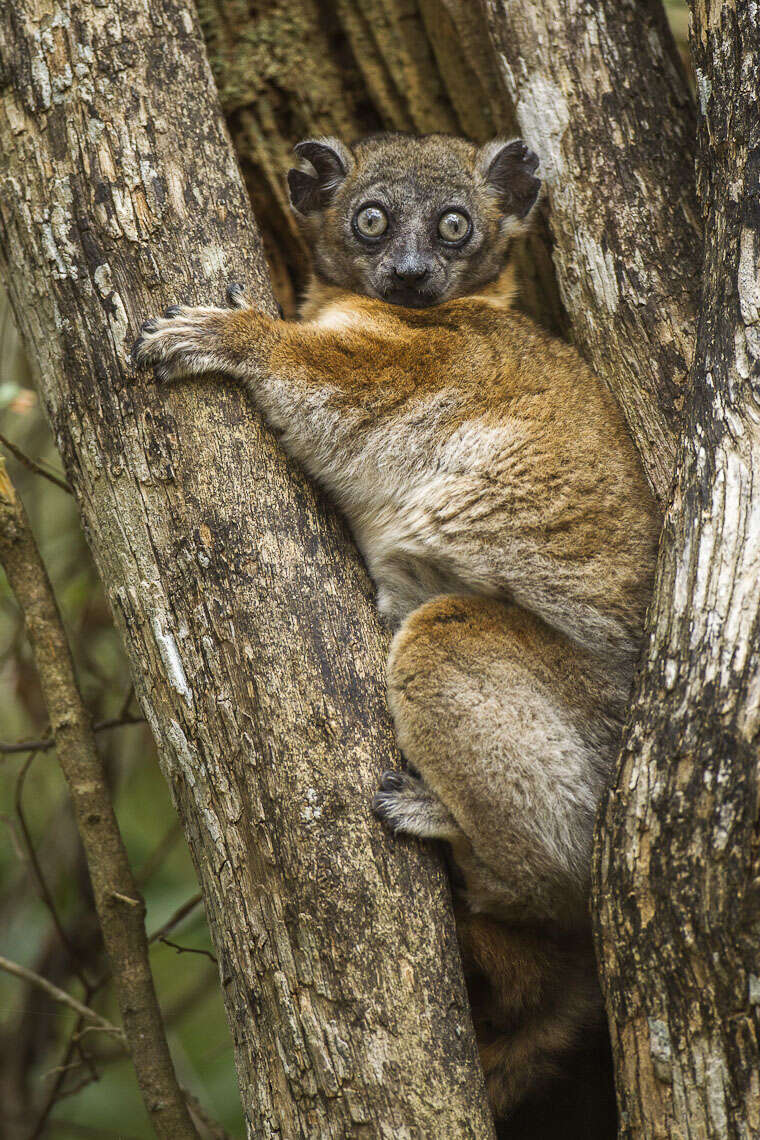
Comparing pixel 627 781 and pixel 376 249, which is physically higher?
pixel 376 249

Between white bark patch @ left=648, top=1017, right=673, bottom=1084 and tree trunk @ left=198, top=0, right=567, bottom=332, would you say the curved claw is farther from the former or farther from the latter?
white bark patch @ left=648, top=1017, right=673, bottom=1084

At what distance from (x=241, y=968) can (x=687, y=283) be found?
3.35 m

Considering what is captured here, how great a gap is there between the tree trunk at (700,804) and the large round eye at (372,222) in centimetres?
184

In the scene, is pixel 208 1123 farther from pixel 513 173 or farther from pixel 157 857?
pixel 513 173

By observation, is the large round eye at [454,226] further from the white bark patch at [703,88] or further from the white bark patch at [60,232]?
the white bark patch at [60,232]

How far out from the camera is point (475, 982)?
3709mm

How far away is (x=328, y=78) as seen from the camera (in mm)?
5613

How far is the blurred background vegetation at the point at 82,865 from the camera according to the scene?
5.34 meters

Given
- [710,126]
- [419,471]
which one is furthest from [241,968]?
[710,126]

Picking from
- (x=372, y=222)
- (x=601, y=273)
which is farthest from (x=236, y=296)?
(x=601, y=273)

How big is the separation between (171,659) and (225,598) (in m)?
0.28

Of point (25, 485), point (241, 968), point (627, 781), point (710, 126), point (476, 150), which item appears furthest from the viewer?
point (25, 485)

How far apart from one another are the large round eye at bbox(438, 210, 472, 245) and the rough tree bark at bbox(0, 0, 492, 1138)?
1121 mm

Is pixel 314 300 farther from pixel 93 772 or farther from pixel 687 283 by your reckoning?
pixel 93 772
